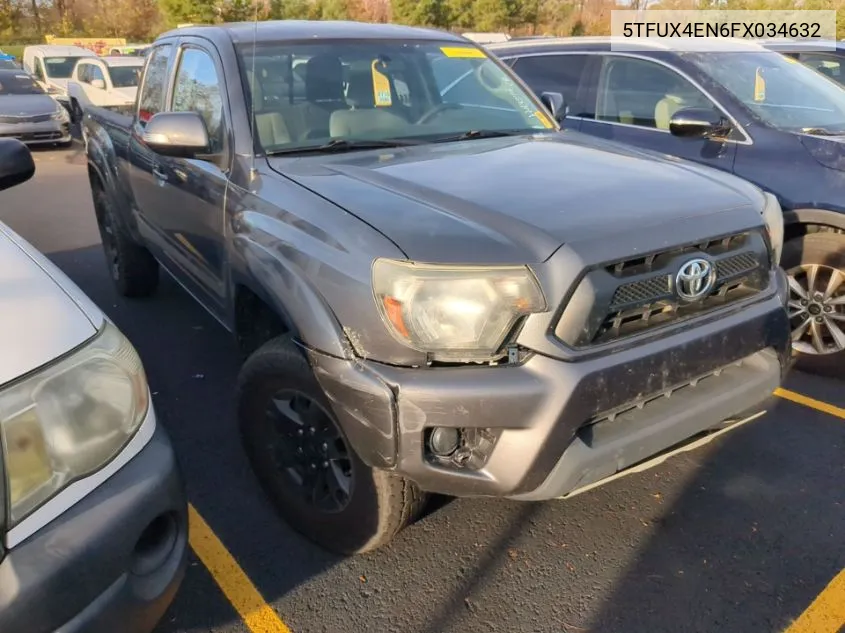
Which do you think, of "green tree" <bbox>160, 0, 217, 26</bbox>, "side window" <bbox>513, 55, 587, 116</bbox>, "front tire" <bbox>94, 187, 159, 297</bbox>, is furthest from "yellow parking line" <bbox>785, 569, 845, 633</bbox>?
"green tree" <bbox>160, 0, 217, 26</bbox>

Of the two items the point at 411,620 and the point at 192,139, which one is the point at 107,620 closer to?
the point at 411,620

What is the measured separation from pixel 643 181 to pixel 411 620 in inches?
67.3

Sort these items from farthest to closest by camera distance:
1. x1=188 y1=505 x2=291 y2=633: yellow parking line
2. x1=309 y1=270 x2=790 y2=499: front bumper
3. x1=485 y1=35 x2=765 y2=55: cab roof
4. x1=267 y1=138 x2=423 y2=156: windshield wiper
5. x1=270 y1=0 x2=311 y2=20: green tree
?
x1=270 y1=0 x2=311 y2=20: green tree, x1=485 y1=35 x2=765 y2=55: cab roof, x1=267 y1=138 x2=423 y2=156: windshield wiper, x1=188 y1=505 x2=291 y2=633: yellow parking line, x1=309 y1=270 x2=790 y2=499: front bumper

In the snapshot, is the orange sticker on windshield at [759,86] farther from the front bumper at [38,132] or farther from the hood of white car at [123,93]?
the front bumper at [38,132]

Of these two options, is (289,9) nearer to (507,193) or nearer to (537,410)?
(507,193)

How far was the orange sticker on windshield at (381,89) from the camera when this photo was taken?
3.38 meters

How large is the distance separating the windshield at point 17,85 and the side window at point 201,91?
491 inches

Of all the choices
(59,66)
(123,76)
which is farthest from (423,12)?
(123,76)

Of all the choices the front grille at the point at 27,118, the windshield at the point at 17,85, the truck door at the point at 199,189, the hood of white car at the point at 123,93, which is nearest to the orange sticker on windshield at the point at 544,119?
the truck door at the point at 199,189

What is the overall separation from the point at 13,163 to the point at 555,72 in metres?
3.89

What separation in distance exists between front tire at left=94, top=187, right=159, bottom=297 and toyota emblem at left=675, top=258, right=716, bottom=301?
3949 millimetres

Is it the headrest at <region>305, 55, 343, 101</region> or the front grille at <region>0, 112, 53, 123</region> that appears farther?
the front grille at <region>0, 112, 53, 123</region>

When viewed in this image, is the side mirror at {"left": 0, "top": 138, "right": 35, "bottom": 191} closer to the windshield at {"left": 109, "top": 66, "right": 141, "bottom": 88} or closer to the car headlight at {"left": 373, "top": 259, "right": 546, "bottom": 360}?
the car headlight at {"left": 373, "top": 259, "right": 546, "bottom": 360}

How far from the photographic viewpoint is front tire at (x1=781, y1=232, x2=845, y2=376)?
3.86m
